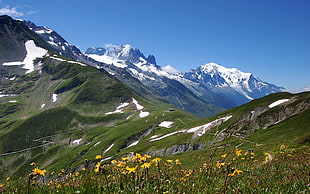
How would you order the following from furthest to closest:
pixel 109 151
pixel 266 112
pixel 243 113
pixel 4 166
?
pixel 4 166, pixel 109 151, pixel 243 113, pixel 266 112

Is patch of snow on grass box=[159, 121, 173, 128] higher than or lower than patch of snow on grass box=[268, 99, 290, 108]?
lower

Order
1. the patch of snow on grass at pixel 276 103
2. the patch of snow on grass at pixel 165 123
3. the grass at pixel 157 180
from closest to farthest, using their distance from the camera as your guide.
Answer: the grass at pixel 157 180 → the patch of snow on grass at pixel 276 103 → the patch of snow on grass at pixel 165 123

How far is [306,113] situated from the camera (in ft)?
182

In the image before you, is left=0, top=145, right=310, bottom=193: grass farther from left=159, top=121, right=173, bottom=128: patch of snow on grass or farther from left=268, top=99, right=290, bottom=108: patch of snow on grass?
left=159, top=121, right=173, bottom=128: patch of snow on grass

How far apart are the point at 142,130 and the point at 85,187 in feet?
533

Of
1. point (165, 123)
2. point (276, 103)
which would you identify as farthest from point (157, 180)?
point (165, 123)

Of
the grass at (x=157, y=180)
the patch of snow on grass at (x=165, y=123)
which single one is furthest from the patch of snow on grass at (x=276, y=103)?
the patch of snow on grass at (x=165, y=123)

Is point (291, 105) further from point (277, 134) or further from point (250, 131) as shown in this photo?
point (277, 134)

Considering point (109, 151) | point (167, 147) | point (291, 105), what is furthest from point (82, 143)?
point (291, 105)

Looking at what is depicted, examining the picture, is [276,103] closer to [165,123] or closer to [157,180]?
[157,180]

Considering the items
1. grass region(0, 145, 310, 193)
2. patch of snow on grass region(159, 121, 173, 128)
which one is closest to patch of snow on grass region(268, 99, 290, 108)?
grass region(0, 145, 310, 193)

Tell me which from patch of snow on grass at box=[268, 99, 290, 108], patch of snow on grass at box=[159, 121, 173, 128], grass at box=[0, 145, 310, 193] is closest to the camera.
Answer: grass at box=[0, 145, 310, 193]

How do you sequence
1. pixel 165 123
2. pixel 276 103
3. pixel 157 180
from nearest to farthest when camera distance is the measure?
pixel 157 180 → pixel 276 103 → pixel 165 123

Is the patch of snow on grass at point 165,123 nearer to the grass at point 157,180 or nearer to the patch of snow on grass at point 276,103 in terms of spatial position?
the patch of snow on grass at point 276,103
